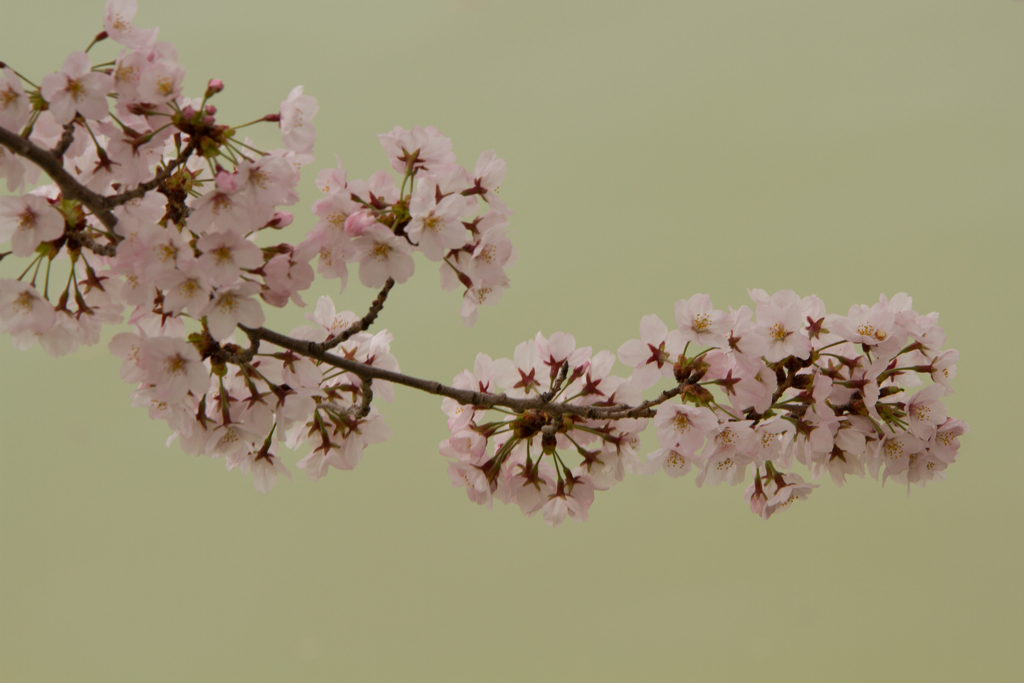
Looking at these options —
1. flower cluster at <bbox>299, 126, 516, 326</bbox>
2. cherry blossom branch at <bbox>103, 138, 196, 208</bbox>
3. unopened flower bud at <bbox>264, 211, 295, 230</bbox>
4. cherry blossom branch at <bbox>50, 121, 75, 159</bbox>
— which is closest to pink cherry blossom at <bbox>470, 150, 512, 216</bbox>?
flower cluster at <bbox>299, 126, 516, 326</bbox>

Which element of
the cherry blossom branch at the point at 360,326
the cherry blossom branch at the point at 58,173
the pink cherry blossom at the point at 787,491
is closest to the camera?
the cherry blossom branch at the point at 58,173

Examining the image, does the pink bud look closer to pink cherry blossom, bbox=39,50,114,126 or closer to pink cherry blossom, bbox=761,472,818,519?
pink cherry blossom, bbox=39,50,114,126

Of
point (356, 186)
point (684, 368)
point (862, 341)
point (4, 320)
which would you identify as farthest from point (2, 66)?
point (862, 341)

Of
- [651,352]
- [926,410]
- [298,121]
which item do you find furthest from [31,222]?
[926,410]

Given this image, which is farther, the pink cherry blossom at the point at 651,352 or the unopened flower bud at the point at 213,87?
the pink cherry blossom at the point at 651,352

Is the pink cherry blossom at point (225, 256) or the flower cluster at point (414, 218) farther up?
the flower cluster at point (414, 218)

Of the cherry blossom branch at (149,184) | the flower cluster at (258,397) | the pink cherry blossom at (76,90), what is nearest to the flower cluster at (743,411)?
→ the flower cluster at (258,397)

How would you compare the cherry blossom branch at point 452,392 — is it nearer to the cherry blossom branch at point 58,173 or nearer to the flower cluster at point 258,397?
the flower cluster at point 258,397

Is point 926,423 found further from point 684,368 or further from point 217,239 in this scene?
point 217,239
